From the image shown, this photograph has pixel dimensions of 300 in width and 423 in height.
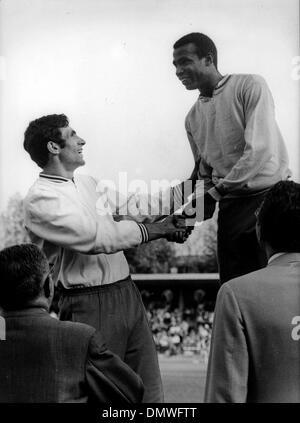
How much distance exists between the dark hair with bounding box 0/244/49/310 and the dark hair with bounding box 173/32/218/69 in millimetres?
985

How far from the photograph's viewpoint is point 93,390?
172 cm

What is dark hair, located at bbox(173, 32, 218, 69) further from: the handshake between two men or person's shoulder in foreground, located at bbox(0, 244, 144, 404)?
person's shoulder in foreground, located at bbox(0, 244, 144, 404)

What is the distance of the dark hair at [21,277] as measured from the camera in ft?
5.78

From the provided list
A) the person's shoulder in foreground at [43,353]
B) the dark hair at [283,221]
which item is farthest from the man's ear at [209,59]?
the person's shoulder in foreground at [43,353]

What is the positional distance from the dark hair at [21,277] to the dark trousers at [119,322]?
0.45 m

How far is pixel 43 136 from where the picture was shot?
7.60 feet

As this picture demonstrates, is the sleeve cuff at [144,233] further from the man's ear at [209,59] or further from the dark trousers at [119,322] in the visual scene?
the man's ear at [209,59]

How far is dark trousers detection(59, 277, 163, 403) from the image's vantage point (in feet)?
7.20

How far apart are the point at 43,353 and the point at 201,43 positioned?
122cm

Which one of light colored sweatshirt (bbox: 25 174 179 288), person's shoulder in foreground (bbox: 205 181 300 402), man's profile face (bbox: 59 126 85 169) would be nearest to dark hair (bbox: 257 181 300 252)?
person's shoulder in foreground (bbox: 205 181 300 402)

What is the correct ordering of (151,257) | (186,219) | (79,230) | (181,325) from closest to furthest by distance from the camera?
(79,230)
(186,219)
(151,257)
(181,325)

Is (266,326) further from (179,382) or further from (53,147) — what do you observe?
(179,382)

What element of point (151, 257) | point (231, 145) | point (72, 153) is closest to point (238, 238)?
point (231, 145)
